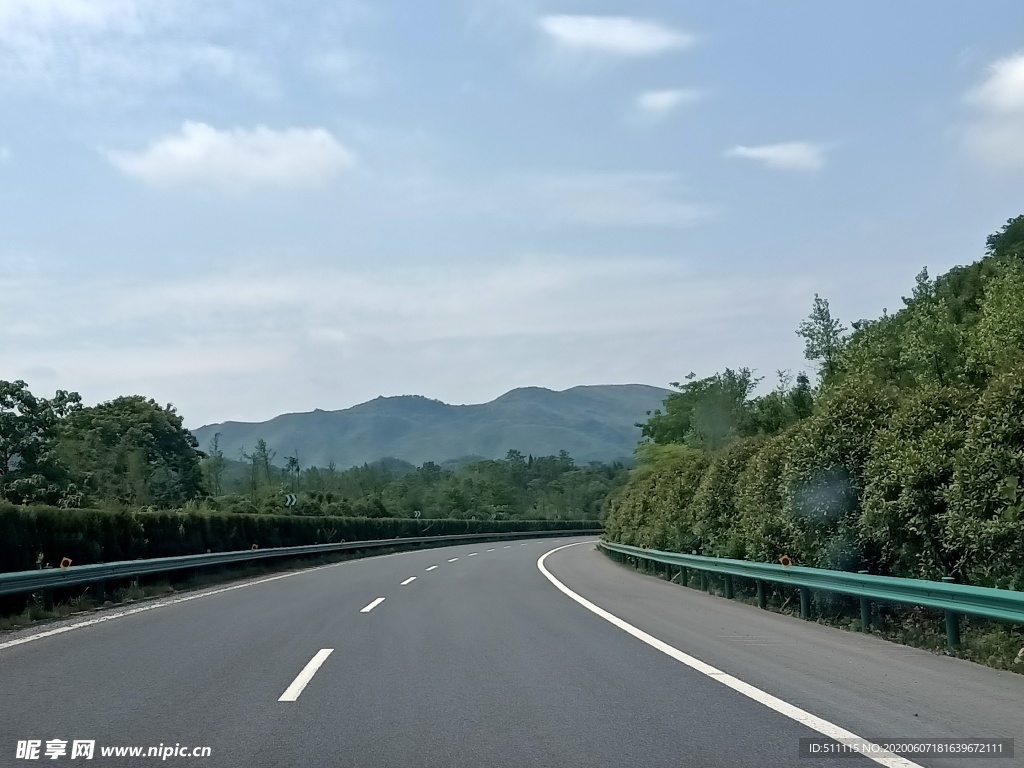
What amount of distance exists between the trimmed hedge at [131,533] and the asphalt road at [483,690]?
13.5 feet

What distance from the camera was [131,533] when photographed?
23.0 meters

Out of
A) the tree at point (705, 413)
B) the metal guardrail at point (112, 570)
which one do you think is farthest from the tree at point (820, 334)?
the metal guardrail at point (112, 570)

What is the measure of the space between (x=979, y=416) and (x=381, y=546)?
1554 inches

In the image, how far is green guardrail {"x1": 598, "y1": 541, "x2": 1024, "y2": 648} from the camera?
9422 mm

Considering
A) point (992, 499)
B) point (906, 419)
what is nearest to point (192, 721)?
point (992, 499)

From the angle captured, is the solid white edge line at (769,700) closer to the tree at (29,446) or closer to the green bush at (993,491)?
the green bush at (993,491)

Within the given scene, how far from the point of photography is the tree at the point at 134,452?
220 feet

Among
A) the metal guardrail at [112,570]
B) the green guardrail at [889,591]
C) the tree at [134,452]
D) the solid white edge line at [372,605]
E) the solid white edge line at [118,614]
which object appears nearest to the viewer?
the green guardrail at [889,591]

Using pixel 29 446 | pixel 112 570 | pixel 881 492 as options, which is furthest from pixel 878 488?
pixel 29 446

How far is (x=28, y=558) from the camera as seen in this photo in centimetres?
1781

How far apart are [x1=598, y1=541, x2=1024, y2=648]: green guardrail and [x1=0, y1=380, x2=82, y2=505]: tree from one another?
142ft

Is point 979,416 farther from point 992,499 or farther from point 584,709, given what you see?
point 584,709

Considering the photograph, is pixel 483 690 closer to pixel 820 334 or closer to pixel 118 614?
pixel 118 614

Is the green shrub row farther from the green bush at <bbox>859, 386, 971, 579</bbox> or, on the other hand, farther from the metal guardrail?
the metal guardrail
